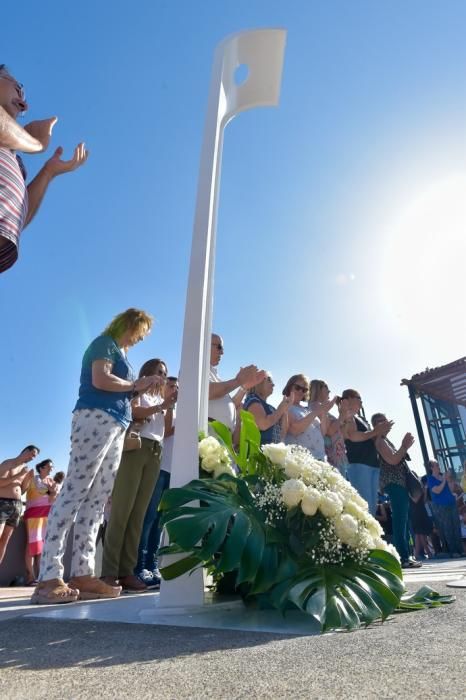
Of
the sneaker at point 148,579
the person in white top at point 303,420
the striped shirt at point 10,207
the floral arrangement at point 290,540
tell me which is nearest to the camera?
the striped shirt at point 10,207

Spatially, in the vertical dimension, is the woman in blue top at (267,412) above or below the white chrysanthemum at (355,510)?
above

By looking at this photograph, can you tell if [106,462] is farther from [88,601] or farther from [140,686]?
[140,686]

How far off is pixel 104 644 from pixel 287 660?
1.90ft

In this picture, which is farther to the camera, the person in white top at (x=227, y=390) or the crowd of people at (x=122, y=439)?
the person in white top at (x=227, y=390)

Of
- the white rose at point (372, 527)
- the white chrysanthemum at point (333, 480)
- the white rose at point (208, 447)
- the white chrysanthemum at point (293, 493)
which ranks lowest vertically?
the white rose at point (372, 527)

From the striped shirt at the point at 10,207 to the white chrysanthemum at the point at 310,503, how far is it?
139cm

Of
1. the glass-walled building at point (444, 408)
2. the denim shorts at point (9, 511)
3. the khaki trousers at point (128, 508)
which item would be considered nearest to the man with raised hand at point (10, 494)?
the denim shorts at point (9, 511)

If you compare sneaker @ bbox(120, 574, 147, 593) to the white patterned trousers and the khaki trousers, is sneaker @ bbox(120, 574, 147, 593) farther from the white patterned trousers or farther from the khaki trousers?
the white patterned trousers

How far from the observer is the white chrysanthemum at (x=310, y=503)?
2051 millimetres

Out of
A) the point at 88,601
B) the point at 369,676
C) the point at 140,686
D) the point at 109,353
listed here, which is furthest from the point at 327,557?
the point at 109,353

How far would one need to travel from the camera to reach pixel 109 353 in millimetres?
2990

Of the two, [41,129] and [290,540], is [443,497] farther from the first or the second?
[41,129]

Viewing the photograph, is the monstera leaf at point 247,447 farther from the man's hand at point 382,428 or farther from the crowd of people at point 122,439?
the man's hand at point 382,428

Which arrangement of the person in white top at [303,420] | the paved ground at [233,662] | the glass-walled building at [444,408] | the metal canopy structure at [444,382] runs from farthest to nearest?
the metal canopy structure at [444,382] < the glass-walled building at [444,408] < the person in white top at [303,420] < the paved ground at [233,662]
